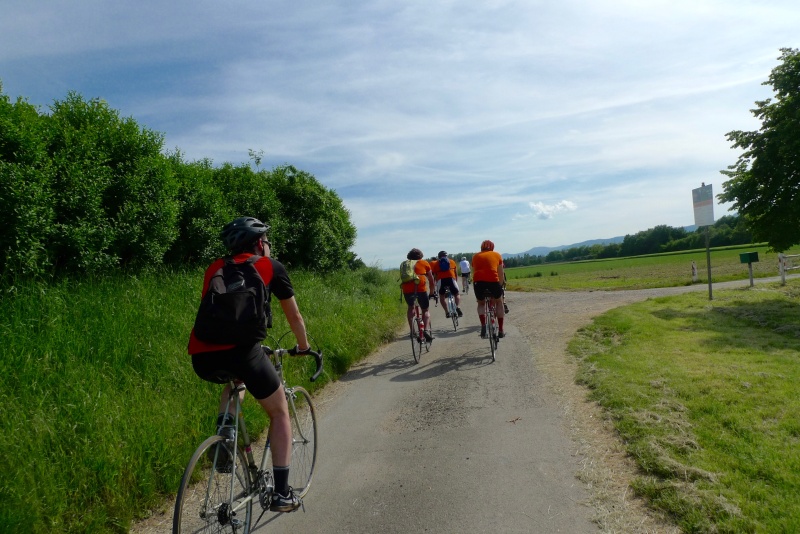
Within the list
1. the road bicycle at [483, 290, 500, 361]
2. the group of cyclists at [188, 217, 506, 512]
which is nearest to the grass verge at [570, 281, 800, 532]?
the road bicycle at [483, 290, 500, 361]

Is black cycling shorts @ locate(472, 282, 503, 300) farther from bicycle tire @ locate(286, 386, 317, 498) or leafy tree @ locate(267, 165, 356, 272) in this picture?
leafy tree @ locate(267, 165, 356, 272)

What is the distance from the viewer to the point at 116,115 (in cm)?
774

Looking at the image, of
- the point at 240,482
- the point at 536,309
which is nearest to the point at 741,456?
the point at 240,482

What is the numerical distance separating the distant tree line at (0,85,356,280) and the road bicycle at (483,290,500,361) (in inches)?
211

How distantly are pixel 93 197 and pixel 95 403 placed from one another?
3.04m

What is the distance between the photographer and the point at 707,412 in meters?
5.36

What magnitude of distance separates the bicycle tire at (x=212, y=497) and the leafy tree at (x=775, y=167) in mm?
15823

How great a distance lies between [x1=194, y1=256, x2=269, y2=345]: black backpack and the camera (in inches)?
126

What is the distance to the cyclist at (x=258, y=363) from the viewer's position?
3340 millimetres

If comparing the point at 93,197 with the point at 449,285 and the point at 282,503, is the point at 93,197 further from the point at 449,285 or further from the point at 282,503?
the point at 449,285

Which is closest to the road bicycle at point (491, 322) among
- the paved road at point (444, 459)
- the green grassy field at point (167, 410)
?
the paved road at point (444, 459)

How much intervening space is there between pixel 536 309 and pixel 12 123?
1403 centimetres

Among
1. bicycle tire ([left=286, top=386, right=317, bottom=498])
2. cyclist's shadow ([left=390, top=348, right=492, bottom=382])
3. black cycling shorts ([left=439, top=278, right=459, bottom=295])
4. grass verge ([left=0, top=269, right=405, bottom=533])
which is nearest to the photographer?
grass verge ([left=0, top=269, right=405, bottom=533])

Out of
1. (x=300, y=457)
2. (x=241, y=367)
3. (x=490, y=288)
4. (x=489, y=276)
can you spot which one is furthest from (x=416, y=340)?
(x=241, y=367)
